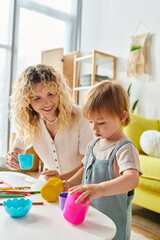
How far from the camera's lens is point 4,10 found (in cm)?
427

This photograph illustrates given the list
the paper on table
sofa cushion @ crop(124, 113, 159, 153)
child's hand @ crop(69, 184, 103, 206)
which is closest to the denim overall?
child's hand @ crop(69, 184, 103, 206)

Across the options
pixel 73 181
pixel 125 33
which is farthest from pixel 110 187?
pixel 125 33

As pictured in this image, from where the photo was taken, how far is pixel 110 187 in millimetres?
792

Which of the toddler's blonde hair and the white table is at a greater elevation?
the toddler's blonde hair

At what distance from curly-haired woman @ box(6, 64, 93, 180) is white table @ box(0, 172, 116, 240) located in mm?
616

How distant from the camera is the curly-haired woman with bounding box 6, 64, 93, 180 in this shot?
4.65 ft

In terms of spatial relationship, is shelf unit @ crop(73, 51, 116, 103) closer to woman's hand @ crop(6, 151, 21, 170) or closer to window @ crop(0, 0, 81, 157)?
window @ crop(0, 0, 81, 157)

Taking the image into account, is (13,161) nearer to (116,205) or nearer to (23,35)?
(116,205)

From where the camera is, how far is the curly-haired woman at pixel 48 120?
1418 millimetres

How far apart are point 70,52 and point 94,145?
3829 mm

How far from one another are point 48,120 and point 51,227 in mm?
903

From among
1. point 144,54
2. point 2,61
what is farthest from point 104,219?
point 2,61

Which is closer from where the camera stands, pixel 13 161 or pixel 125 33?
pixel 13 161

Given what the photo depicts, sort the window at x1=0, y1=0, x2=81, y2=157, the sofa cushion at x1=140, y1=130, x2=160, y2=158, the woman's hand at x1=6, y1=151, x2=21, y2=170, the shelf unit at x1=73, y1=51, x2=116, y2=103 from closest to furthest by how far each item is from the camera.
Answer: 1. the woman's hand at x1=6, y1=151, x2=21, y2=170
2. the sofa cushion at x1=140, y1=130, x2=160, y2=158
3. the shelf unit at x1=73, y1=51, x2=116, y2=103
4. the window at x1=0, y1=0, x2=81, y2=157
